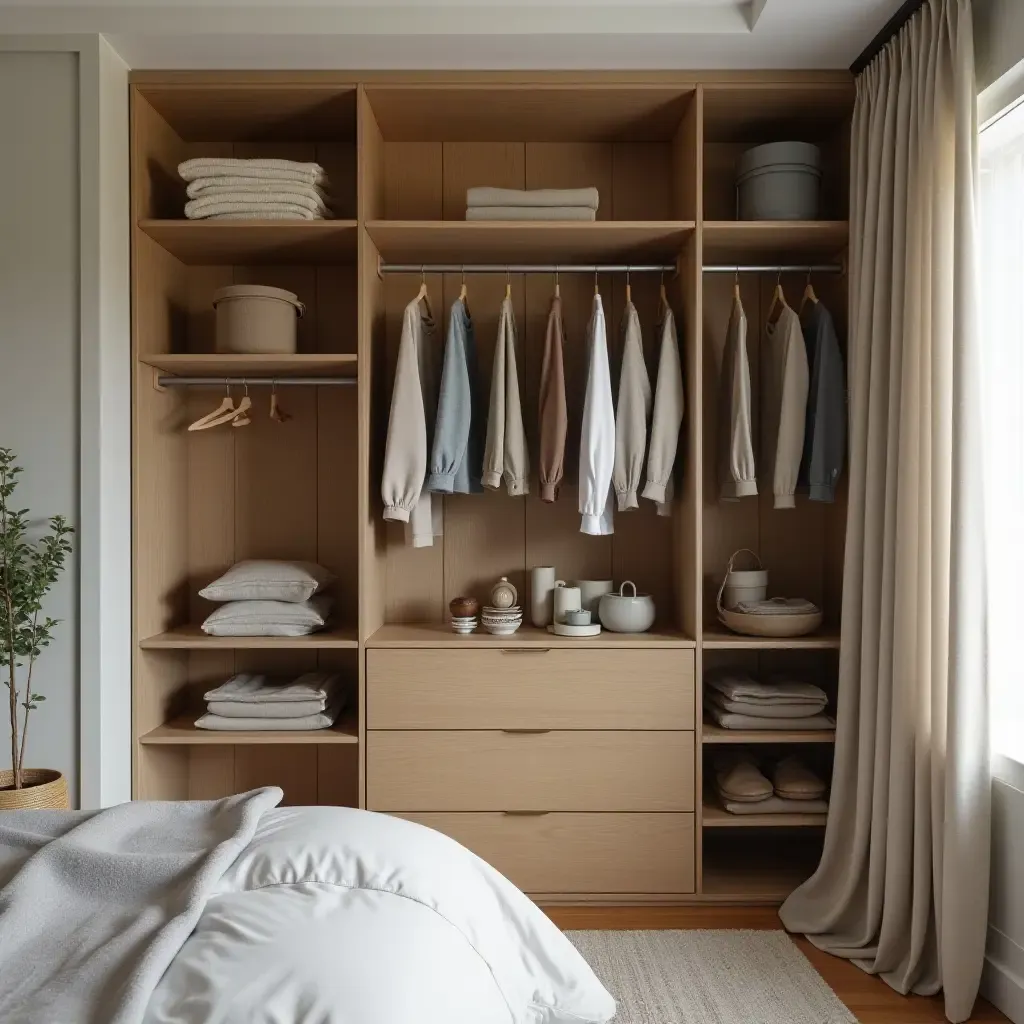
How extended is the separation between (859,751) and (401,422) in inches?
63.1

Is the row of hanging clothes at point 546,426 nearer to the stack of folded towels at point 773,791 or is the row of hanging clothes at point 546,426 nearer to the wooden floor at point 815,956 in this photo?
the stack of folded towels at point 773,791

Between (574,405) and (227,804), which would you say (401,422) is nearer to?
(574,405)

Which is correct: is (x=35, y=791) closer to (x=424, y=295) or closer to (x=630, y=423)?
(x=424, y=295)

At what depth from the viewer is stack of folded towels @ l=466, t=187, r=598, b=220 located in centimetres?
278

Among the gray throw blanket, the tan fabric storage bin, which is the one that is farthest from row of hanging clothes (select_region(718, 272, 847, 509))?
the gray throw blanket

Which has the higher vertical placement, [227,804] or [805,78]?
[805,78]

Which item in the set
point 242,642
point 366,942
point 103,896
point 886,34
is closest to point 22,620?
point 242,642

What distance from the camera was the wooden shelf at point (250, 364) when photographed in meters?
2.74

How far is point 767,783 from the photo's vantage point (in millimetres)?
2797

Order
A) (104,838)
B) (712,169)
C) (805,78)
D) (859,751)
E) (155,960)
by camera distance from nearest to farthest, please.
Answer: (155,960) → (104,838) → (859,751) → (805,78) → (712,169)

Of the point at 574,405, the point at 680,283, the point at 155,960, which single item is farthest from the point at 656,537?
the point at 155,960

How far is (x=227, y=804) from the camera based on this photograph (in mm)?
1634

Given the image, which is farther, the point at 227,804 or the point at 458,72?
the point at 458,72

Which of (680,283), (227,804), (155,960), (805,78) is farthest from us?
(680,283)
